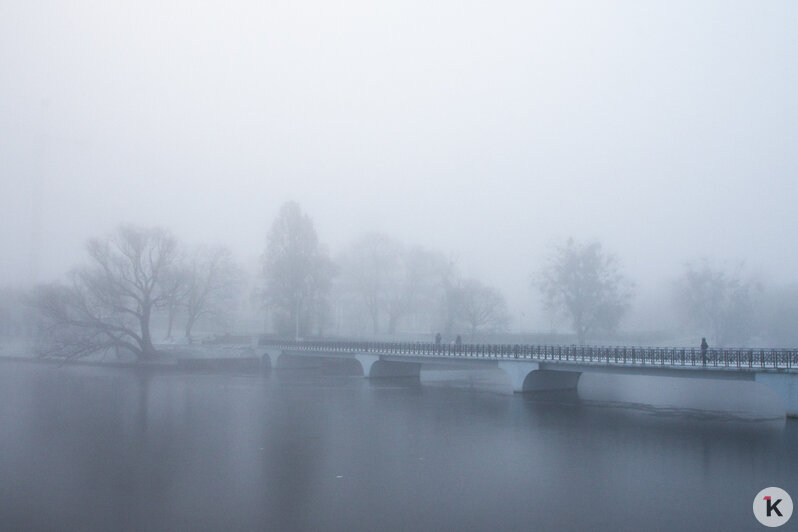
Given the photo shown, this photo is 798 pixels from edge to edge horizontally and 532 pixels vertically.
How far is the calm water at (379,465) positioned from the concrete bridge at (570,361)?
6.23ft

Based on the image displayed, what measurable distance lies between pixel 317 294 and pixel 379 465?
148 ft

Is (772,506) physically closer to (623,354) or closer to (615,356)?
(623,354)

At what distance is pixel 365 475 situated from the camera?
1742 centimetres

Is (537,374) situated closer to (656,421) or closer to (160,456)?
(656,421)

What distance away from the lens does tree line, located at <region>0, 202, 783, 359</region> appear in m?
55.6

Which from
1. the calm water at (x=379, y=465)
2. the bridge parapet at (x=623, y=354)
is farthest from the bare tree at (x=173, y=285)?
the calm water at (x=379, y=465)

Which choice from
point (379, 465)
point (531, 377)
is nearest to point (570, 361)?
point (531, 377)

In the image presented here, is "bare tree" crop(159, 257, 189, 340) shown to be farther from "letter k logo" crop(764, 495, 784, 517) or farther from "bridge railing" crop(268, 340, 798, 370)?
"letter k logo" crop(764, 495, 784, 517)

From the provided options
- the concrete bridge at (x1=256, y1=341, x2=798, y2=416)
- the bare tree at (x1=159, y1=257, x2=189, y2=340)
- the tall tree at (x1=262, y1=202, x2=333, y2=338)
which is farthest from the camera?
the tall tree at (x1=262, y1=202, x2=333, y2=338)

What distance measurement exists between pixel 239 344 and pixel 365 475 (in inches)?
1960

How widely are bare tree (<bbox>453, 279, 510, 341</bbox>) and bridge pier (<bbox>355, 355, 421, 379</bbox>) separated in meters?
17.4

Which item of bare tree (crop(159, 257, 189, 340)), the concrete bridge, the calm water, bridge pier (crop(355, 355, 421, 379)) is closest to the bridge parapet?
the concrete bridge

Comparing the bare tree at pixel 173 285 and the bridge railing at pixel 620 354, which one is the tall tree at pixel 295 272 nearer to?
the bare tree at pixel 173 285

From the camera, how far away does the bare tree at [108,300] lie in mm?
53219
